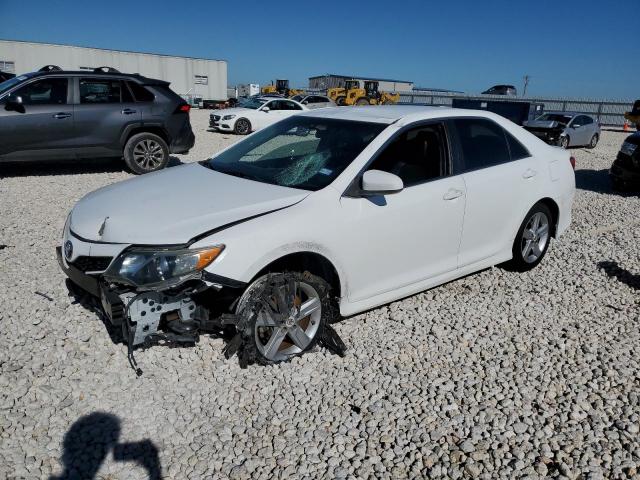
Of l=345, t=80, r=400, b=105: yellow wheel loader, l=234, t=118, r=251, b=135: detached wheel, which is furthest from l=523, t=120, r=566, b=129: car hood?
l=345, t=80, r=400, b=105: yellow wheel loader

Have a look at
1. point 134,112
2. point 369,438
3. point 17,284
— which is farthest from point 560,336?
point 134,112

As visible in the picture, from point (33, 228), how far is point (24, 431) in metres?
3.90

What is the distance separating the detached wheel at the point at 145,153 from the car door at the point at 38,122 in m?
0.93

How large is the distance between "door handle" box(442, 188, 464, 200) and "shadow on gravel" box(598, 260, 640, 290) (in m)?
2.27

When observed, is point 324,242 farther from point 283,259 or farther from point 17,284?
point 17,284

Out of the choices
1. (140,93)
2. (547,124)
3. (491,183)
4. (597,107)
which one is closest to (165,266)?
(491,183)

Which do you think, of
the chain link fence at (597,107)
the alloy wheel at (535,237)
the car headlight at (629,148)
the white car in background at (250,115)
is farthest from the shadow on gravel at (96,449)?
the chain link fence at (597,107)

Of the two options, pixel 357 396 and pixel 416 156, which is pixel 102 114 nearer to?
pixel 416 156

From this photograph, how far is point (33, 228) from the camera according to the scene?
5.95m

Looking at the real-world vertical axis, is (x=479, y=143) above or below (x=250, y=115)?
above

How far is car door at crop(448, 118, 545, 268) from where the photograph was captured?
13.4 feet

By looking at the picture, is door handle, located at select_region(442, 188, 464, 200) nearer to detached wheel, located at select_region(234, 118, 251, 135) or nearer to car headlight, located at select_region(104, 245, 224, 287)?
car headlight, located at select_region(104, 245, 224, 287)

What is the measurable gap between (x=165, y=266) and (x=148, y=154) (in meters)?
6.92

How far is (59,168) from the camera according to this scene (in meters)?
9.74
